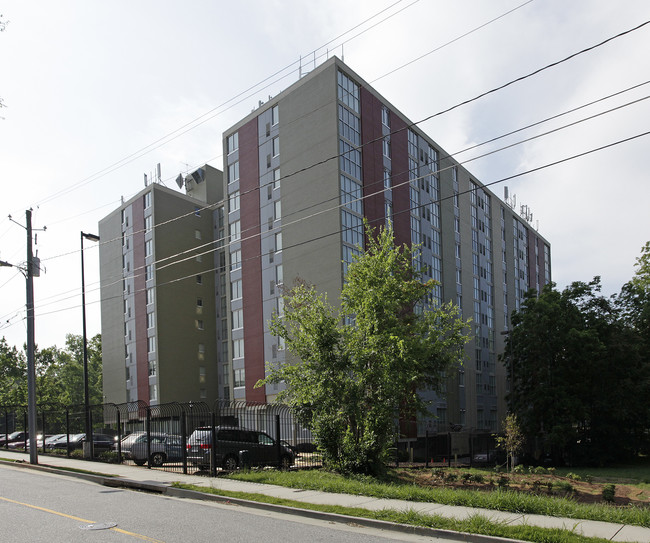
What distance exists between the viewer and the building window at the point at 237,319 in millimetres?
53344

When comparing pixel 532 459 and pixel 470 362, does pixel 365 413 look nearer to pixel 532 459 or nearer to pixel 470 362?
pixel 532 459

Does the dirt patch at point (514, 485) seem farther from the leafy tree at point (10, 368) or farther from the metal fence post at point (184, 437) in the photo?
the leafy tree at point (10, 368)

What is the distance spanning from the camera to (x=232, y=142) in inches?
2215

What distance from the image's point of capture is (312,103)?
47.5 m

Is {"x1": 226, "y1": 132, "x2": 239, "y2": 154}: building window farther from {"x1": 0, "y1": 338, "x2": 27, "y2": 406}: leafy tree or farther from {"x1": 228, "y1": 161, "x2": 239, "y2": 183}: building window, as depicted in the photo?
{"x1": 0, "y1": 338, "x2": 27, "y2": 406}: leafy tree

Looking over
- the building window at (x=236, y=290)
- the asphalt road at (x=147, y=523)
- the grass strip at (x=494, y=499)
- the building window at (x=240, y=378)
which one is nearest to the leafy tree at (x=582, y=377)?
the building window at (x=240, y=378)

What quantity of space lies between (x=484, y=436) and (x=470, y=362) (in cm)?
2580

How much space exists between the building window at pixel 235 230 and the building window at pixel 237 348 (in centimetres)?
912

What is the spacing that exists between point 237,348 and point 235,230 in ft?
34.8

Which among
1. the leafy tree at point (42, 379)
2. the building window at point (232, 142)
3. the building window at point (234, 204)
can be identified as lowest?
the leafy tree at point (42, 379)

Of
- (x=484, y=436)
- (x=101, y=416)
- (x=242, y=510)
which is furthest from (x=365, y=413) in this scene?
(x=484, y=436)

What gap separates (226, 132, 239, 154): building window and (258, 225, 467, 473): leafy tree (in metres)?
38.0

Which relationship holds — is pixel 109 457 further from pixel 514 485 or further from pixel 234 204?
pixel 234 204

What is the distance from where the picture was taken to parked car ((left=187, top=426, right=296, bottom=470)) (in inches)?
Answer: 771
